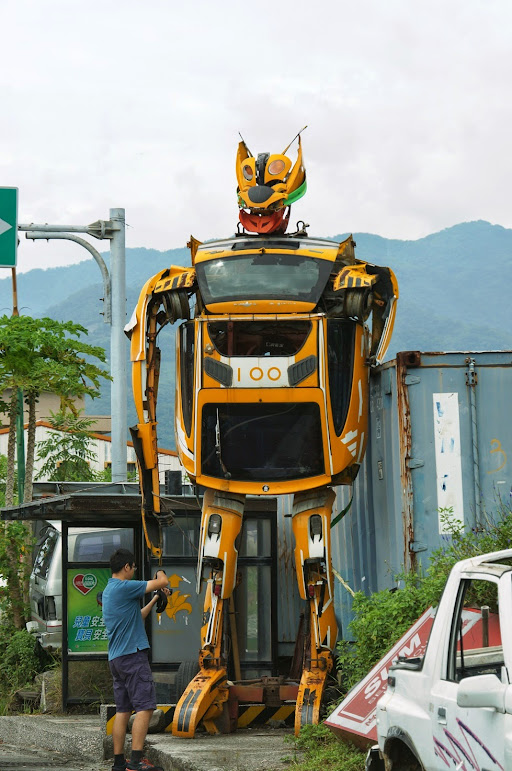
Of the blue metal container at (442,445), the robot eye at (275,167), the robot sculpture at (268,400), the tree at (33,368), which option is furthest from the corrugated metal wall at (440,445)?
the tree at (33,368)

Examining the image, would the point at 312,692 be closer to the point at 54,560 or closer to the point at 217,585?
the point at 217,585

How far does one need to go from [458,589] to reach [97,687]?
8.40 metres

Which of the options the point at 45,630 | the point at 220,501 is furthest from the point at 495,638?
the point at 45,630

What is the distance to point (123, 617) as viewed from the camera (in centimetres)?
941

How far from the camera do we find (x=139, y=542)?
14.0 meters

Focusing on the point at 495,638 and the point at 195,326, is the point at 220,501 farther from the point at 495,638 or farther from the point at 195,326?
the point at 495,638

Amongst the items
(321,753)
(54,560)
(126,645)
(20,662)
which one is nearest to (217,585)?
(126,645)

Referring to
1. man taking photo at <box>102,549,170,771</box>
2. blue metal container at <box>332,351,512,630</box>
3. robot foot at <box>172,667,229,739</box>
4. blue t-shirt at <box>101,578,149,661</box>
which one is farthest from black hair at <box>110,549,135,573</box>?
blue metal container at <box>332,351,512,630</box>

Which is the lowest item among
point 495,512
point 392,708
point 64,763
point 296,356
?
point 64,763

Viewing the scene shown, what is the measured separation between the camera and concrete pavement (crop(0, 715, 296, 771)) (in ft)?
30.2

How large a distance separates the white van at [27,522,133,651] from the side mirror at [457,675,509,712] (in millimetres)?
9272

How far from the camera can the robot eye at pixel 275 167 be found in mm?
11875

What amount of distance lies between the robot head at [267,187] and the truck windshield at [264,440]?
5.86 ft

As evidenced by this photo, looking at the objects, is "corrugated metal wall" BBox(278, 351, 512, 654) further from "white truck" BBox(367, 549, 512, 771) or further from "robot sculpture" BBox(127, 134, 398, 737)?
"white truck" BBox(367, 549, 512, 771)
